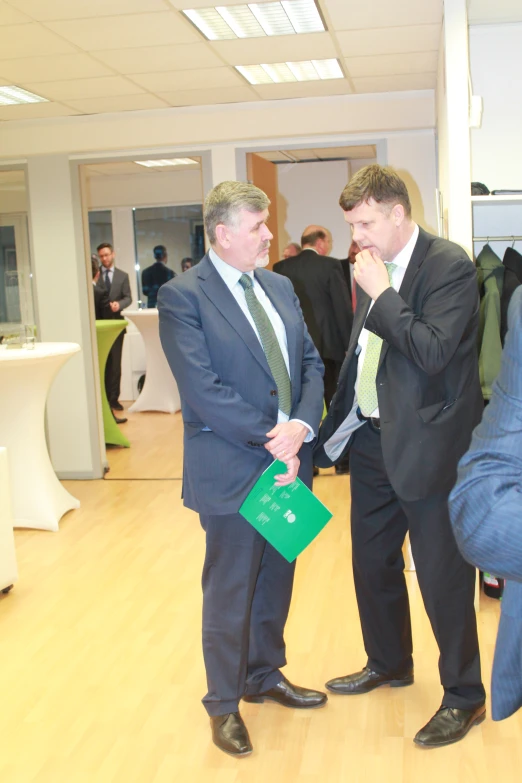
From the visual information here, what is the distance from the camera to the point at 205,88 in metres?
5.23

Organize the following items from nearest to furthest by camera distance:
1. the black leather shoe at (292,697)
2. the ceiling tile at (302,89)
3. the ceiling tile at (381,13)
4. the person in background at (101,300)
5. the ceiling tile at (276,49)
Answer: the black leather shoe at (292,697) → the ceiling tile at (381,13) → the ceiling tile at (276,49) → the ceiling tile at (302,89) → the person in background at (101,300)

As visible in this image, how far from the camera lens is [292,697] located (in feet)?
9.13

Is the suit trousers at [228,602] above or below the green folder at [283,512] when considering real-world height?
below

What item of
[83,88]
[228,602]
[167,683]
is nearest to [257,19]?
[83,88]

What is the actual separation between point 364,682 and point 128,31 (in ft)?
10.0

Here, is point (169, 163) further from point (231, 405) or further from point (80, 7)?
point (231, 405)

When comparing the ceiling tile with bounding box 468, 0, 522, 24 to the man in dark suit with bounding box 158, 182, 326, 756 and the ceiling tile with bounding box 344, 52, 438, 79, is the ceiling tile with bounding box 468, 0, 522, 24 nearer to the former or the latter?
the ceiling tile with bounding box 344, 52, 438, 79

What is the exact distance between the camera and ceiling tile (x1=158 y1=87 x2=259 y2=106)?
17.4 ft

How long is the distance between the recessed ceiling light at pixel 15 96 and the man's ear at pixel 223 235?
314 centimetres

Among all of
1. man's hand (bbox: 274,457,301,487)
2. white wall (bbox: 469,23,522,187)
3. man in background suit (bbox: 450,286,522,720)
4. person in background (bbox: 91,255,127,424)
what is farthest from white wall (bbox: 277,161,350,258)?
man in background suit (bbox: 450,286,522,720)

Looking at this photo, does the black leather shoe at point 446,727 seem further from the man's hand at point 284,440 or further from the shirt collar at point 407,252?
the shirt collar at point 407,252

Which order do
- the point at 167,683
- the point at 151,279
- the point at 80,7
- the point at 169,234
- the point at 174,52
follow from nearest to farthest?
1. the point at 167,683
2. the point at 80,7
3. the point at 174,52
4. the point at 151,279
5. the point at 169,234

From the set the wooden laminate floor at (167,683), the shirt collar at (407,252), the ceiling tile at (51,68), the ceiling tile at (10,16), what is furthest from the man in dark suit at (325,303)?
the shirt collar at (407,252)

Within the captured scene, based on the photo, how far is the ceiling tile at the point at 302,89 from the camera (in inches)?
205
